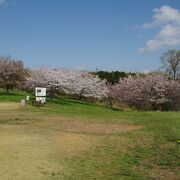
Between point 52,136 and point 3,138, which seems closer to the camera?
point 3,138

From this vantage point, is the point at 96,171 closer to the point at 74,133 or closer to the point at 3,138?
the point at 3,138

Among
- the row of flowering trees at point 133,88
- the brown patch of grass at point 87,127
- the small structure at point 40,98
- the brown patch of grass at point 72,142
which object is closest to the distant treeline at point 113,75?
the row of flowering trees at point 133,88

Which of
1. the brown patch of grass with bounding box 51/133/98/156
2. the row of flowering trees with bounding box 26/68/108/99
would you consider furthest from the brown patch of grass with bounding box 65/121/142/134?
the row of flowering trees with bounding box 26/68/108/99

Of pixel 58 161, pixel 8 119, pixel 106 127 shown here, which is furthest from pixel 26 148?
pixel 8 119

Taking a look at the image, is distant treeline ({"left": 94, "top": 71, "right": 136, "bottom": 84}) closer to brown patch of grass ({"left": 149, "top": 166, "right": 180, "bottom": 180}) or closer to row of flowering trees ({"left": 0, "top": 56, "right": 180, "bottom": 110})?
row of flowering trees ({"left": 0, "top": 56, "right": 180, "bottom": 110})

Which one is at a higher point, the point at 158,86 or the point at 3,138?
the point at 158,86

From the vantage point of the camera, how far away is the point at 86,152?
11164 mm

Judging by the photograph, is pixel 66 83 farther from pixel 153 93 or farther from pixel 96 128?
pixel 96 128

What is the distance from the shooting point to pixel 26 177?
821 centimetres

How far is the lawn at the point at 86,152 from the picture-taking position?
8.83m

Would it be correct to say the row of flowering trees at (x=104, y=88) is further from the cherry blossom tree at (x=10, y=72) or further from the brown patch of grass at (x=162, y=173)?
the brown patch of grass at (x=162, y=173)

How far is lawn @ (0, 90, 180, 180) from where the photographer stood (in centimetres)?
883

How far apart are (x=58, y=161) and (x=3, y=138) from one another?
3.74 m

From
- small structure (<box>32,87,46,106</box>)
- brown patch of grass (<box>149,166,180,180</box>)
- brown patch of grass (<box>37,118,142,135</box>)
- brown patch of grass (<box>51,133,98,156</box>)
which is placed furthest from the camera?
small structure (<box>32,87,46,106</box>)
